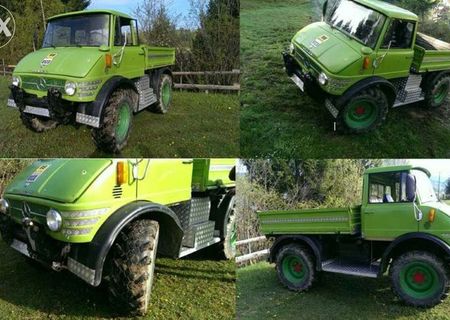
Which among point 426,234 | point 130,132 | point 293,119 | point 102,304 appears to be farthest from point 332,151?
point 102,304

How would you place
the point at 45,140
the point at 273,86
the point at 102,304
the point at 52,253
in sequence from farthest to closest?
the point at 273,86
the point at 45,140
the point at 102,304
the point at 52,253

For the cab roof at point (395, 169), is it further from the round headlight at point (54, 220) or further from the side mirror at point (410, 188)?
the round headlight at point (54, 220)

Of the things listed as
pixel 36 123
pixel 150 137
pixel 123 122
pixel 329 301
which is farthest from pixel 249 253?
pixel 36 123

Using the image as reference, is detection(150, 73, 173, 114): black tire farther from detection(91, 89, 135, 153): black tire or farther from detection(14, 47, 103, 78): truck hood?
detection(14, 47, 103, 78): truck hood

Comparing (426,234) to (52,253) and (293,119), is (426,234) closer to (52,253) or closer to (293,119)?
(293,119)

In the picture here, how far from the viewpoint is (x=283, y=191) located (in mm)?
7805

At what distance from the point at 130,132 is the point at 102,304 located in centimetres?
219

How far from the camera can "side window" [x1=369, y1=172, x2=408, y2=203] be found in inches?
171

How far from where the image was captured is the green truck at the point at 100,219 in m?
2.92

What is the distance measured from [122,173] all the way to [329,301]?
3.15m

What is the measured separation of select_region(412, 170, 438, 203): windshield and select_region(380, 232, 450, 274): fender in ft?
1.29

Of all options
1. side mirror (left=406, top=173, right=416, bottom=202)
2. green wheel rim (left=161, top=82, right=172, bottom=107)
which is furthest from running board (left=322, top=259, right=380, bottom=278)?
green wheel rim (left=161, top=82, right=172, bottom=107)

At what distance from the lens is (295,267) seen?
5453mm

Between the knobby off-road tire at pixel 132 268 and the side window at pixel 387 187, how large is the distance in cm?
276
